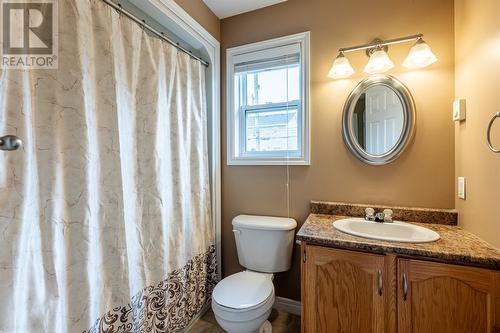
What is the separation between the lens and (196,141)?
5.73 ft

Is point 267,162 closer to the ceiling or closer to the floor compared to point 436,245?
closer to the ceiling

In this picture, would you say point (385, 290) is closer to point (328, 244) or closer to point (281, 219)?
point (328, 244)

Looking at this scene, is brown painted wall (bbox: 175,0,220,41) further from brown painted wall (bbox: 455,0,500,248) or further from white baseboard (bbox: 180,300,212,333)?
white baseboard (bbox: 180,300,212,333)

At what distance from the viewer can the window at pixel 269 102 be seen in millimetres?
1814

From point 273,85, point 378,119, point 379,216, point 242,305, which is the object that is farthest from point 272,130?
point 242,305

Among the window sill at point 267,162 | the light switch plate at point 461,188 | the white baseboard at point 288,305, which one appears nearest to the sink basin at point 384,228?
the light switch plate at point 461,188

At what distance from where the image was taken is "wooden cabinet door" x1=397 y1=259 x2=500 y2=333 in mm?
970

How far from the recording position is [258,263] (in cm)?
173

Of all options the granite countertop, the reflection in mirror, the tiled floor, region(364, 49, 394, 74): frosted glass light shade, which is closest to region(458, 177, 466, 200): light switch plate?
the granite countertop

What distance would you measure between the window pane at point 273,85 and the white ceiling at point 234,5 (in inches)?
20.1

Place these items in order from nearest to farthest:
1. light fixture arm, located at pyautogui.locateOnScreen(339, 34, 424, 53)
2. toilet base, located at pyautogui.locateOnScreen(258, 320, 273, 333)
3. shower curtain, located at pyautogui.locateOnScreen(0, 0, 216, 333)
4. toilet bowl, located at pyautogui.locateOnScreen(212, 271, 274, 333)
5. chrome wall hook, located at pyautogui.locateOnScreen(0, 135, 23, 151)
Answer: chrome wall hook, located at pyautogui.locateOnScreen(0, 135, 23, 151) → shower curtain, located at pyautogui.locateOnScreen(0, 0, 216, 333) → toilet bowl, located at pyautogui.locateOnScreen(212, 271, 274, 333) → light fixture arm, located at pyautogui.locateOnScreen(339, 34, 424, 53) → toilet base, located at pyautogui.locateOnScreen(258, 320, 273, 333)

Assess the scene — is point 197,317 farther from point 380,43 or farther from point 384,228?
point 380,43

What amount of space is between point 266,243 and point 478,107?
1.46m

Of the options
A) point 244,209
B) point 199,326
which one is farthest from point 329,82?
point 199,326
